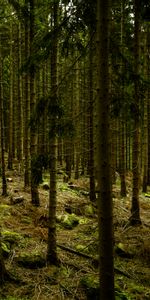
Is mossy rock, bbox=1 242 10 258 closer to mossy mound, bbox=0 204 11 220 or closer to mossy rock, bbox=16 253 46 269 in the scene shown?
mossy rock, bbox=16 253 46 269

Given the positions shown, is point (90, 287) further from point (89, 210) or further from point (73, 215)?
point (89, 210)

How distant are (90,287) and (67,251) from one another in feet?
6.45

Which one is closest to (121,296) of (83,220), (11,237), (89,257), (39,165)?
(89,257)

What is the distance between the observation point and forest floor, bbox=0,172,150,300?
20.2 ft

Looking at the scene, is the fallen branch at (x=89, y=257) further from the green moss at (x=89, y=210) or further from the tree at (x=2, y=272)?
the green moss at (x=89, y=210)

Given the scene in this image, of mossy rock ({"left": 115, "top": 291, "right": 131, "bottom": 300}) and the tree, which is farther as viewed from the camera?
the tree

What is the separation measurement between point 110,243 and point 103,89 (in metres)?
2.03

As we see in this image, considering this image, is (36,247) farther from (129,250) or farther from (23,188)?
(23,188)

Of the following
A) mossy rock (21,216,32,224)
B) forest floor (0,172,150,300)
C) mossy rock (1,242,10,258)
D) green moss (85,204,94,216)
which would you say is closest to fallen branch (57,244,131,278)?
forest floor (0,172,150,300)

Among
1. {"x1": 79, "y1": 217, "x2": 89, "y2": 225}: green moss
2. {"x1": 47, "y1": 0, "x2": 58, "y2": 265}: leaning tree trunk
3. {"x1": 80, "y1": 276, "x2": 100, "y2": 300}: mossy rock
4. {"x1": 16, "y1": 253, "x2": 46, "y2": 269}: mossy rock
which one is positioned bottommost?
{"x1": 79, "y1": 217, "x2": 89, "y2": 225}: green moss

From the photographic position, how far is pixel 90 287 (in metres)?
6.03

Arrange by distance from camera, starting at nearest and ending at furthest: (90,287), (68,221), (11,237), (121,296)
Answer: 1. (121,296)
2. (90,287)
3. (11,237)
4. (68,221)

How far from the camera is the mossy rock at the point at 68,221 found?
9844 mm

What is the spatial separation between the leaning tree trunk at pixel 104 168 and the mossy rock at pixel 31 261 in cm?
233
